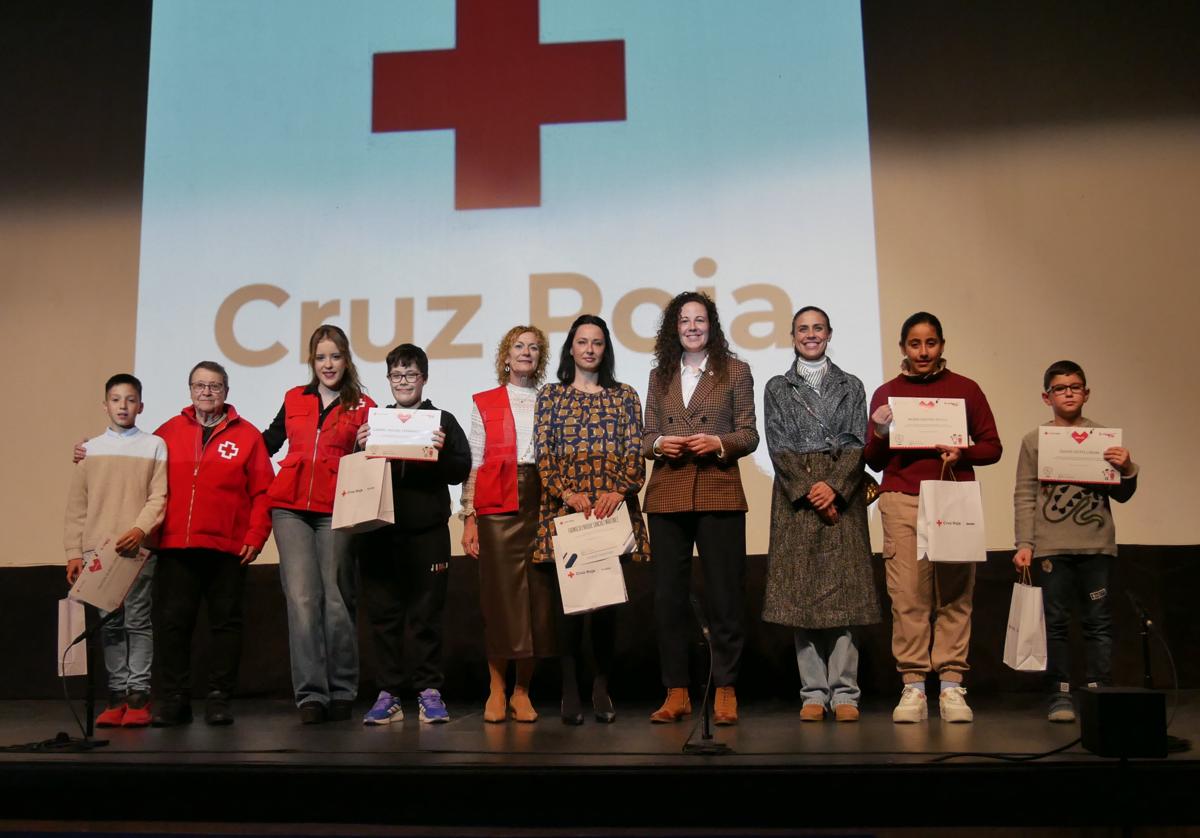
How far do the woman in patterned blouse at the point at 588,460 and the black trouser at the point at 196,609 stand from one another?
1.17 m

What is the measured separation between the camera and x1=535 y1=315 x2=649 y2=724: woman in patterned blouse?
11.3ft

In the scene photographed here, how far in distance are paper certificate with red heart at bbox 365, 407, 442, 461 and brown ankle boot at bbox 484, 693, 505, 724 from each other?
849mm

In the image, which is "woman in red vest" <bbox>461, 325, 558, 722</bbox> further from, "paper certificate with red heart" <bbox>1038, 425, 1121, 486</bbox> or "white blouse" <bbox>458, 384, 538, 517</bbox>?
"paper certificate with red heart" <bbox>1038, 425, 1121, 486</bbox>

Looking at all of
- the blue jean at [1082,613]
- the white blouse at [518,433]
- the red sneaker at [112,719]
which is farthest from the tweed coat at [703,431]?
the red sneaker at [112,719]

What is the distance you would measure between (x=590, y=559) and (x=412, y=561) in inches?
28.5

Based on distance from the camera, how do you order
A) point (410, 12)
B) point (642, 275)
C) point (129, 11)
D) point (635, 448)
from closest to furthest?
point (635, 448) → point (642, 275) → point (410, 12) → point (129, 11)

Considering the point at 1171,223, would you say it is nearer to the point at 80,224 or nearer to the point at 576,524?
the point at 576,524

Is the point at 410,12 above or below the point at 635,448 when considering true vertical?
above

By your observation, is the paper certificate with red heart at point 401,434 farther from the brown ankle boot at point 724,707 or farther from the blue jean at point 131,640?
the brown ankle boot at point 724,707

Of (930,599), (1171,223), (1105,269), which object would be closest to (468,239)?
(930,599)

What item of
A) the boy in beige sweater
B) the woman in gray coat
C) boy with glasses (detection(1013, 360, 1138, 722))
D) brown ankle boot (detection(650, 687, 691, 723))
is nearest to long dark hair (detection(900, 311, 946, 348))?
the woman in gray coat

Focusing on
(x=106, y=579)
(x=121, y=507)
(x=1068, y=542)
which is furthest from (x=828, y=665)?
(x=121, y=507)

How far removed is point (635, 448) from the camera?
3.47 metres

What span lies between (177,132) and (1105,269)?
406cm
